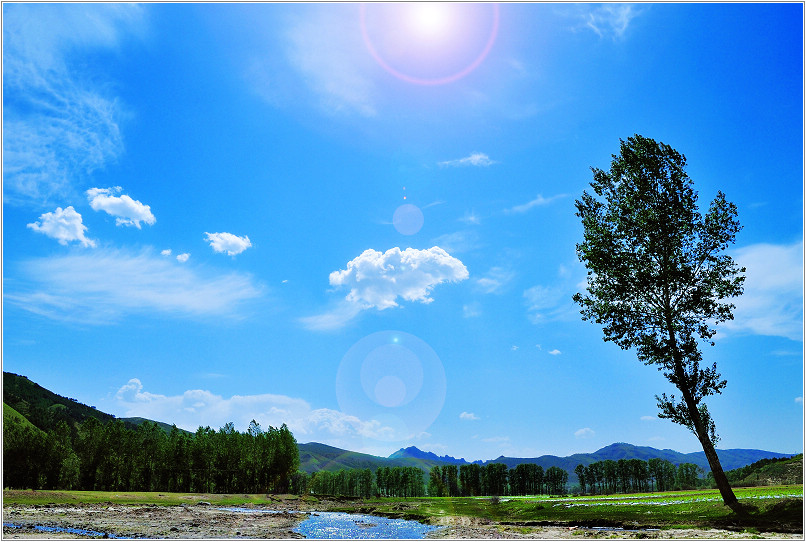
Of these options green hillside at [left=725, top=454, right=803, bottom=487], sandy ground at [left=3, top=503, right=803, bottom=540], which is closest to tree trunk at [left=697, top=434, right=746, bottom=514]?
sandy ground at [left=3, top=503, right=803, bottom=540]

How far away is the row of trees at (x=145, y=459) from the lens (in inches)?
4373

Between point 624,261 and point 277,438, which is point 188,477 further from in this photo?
point 624,261

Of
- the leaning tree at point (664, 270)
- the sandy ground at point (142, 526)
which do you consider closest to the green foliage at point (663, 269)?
the leaning tree at point (664, 270)

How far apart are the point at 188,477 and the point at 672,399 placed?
132957mm

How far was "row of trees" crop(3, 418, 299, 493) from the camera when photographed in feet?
364

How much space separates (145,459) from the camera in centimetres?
12700

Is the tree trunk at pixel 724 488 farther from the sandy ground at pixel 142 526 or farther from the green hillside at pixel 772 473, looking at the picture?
the green hillside at pixel 772 473

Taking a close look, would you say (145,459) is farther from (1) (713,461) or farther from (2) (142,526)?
(1) (713,461)

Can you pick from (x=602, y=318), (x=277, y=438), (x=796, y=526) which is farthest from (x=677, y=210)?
(x=277, y=438)

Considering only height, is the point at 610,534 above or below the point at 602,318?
below

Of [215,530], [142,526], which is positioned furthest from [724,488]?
[142,526]

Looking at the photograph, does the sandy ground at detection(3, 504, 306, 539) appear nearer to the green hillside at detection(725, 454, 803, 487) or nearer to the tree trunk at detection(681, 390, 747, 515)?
the tree trunk at detection(681, 390, 747, 515)

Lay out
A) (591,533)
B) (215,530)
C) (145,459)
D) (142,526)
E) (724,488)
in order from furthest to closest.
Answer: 1. (145,459)
2. (142,526)
3. (215,530)
4. (724,488)
5. (591,533)

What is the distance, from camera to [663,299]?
35.0 m
